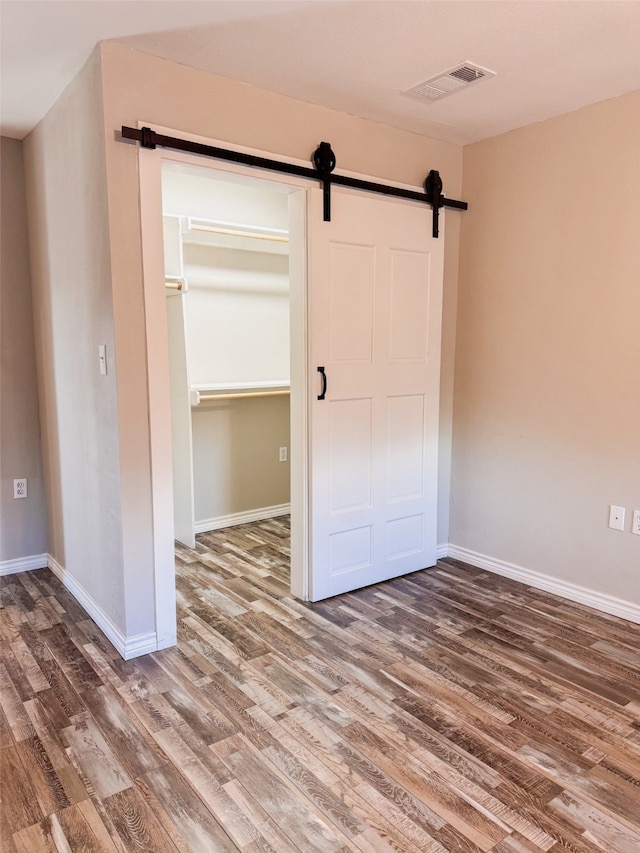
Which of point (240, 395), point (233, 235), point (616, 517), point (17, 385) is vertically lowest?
point (616, 517)

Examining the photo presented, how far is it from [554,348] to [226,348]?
2.19m

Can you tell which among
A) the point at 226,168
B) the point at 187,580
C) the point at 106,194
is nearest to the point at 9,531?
the point at 187,580

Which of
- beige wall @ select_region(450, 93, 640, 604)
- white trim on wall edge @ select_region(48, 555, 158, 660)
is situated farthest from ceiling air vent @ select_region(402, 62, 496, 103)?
white trim on wall edge @ select_region(48, 555, 158, 660)

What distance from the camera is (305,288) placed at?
273 centimetres

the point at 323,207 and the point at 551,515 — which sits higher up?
the point at 323,207

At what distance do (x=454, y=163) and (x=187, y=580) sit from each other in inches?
110

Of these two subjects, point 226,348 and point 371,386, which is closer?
point 371,386

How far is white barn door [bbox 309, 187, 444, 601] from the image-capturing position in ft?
9.14

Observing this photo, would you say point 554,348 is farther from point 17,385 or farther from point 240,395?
point 17,385

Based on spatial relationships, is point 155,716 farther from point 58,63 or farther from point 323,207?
point 58,63

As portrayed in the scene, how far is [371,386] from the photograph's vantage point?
297 cm

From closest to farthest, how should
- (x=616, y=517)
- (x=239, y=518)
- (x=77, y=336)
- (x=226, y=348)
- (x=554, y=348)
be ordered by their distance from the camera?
(x=77, y=336) < (x=616, y=517) < (x=554, y=348) < (x=226, y=348) < (x=239, y=518)

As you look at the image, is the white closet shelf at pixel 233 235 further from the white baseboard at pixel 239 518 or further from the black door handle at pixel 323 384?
the white baseboard at pixel 239 518

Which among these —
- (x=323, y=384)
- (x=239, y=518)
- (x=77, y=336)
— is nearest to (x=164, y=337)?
(x=77, y=336)
